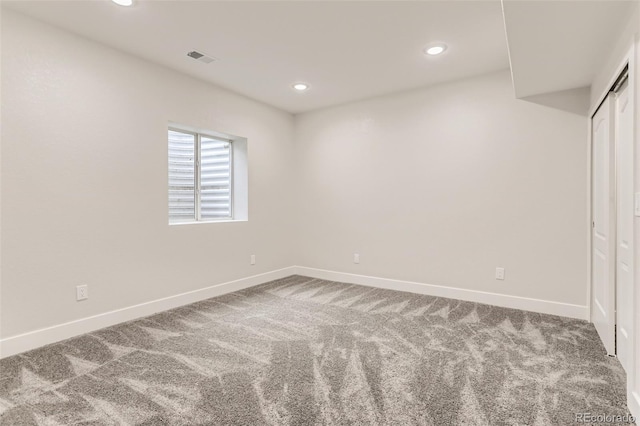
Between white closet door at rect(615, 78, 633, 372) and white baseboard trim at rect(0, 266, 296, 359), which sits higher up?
white closet door at rect(615, 78, 633, 372)

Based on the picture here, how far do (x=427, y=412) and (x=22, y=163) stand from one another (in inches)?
125

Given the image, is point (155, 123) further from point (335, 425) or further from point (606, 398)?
point (606, 398)

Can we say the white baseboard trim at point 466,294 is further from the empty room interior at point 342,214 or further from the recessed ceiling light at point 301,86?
the recessed ceiling light at point 301,86

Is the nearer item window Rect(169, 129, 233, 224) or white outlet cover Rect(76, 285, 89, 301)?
white outlet cover Rect(76, 285, 89, 301)

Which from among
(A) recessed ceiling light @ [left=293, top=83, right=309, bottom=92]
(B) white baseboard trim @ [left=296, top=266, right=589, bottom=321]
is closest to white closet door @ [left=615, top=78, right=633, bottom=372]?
(B) white baseboard trim @ [left=296, top=266, right=589, bottom=321]

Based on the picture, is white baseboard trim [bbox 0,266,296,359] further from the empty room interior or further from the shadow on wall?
the shadow on wall

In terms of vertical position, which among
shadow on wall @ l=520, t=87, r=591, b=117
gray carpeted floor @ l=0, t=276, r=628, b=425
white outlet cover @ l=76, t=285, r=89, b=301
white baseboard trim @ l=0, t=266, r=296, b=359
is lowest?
gray carpeted floor @ l=0, t=276, r=628, b=425

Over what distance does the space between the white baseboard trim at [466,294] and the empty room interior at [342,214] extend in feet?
0.07

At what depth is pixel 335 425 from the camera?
160cm

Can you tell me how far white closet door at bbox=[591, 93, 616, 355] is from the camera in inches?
95.0

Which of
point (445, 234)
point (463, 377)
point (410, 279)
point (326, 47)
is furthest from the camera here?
point (410, 279)

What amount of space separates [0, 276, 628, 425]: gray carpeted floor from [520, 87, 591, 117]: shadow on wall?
1.97 m

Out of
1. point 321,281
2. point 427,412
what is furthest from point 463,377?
point 321,281

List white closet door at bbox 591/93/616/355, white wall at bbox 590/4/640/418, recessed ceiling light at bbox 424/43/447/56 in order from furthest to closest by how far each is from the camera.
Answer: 1. recessed ceiling light at bbox 424/43/447/56
2. white closet door at bbox 591/93/616/355
3. white wall at bbox 590/4/640/418
